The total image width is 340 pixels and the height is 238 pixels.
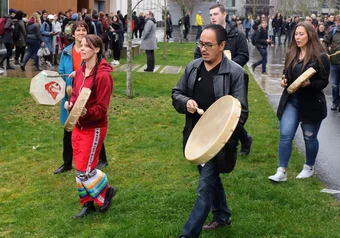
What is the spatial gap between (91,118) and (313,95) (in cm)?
266

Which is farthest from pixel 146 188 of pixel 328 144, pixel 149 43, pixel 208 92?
pixel 149 43

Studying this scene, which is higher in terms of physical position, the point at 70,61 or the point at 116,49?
the point at 116,49

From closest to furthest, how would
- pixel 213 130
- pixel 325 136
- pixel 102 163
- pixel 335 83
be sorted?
pixel 213 130 → pixel 102 163 → pixel 325 136 → pixel 335 83

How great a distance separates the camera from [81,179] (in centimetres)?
556

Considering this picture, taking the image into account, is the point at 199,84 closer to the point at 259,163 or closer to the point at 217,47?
the point at 217,47

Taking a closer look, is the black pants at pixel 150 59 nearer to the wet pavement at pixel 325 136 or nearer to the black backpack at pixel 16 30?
the wet pavement at pixel 325 136

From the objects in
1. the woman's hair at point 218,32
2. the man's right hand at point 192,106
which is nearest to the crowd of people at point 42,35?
the woman's hair at point 218,32

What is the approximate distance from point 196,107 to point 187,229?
1.00m

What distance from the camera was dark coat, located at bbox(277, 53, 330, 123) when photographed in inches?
251

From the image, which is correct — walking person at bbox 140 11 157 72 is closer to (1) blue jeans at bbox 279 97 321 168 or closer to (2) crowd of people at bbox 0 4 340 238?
(2) crowd of people at bbox 0 4 340 238

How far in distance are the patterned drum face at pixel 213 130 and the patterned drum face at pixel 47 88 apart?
233 centimetres

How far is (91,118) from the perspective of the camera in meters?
5.40

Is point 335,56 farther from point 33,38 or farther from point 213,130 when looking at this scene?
point 33,38

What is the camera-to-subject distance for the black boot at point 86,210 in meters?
5.64
